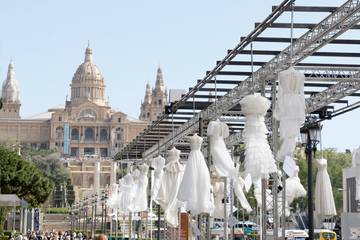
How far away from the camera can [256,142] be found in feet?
46.6

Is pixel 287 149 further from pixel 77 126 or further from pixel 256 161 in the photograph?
pixel 77 126

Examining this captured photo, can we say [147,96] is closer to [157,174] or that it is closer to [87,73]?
[87,73]

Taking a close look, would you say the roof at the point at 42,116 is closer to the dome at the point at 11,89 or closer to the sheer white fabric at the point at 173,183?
the dome at the point at 11,89

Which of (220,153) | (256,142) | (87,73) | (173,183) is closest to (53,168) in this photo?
(87,73)

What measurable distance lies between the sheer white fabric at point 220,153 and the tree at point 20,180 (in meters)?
33.8

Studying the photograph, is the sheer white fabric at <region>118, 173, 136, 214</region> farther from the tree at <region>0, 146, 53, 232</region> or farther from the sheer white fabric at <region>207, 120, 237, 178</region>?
the tree at <region>0, 146, 53, 232</region>

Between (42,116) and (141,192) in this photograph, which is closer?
(141,192)

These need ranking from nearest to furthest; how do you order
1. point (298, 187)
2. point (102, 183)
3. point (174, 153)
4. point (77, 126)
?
1. point (174, 153)
2. point (298, 187)
3. point (102, 183)
4. point (77, 126)

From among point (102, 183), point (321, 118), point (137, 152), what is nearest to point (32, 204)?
point (137, 152)

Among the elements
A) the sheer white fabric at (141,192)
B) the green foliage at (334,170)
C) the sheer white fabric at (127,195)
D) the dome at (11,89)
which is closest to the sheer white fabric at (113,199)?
the sheer white fabric at (127,195)

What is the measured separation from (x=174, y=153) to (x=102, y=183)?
137m

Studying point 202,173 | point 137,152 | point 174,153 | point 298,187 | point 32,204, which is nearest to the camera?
point 202,173

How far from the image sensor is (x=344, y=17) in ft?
42.2

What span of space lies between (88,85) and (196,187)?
173 m
